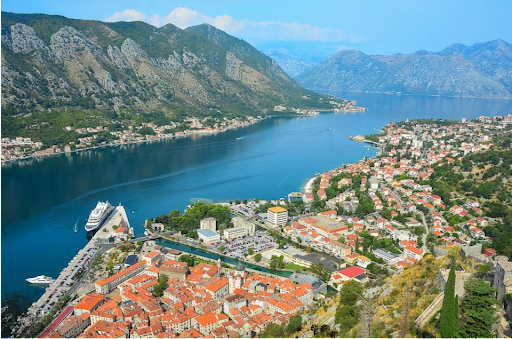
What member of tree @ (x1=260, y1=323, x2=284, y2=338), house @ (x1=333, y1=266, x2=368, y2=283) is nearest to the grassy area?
house @ (x1=333, y1=266, x2=368, y2=283)

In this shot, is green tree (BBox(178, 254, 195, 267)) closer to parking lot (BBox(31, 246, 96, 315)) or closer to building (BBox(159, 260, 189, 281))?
building (BBox(159, 260, 189, 281))

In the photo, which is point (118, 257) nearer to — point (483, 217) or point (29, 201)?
point (29, 201)

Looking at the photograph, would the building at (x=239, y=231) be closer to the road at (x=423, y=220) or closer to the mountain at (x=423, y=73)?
the road at (x=423, y=220)

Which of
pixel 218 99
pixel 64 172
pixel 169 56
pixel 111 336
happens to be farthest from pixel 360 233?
pixel 169 56

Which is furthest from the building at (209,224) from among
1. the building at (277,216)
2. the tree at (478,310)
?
the tree at (478,310)

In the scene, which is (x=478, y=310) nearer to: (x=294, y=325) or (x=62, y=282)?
(x=294, y=325)
